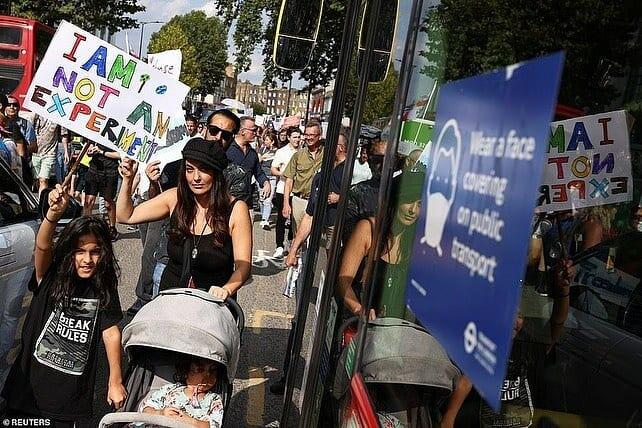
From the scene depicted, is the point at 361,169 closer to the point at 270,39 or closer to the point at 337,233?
the point at 337,233

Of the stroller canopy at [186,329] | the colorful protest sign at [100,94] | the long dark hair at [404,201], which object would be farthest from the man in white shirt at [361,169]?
the colorful protest sign at [100,94]

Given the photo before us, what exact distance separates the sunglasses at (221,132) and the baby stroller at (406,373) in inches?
186

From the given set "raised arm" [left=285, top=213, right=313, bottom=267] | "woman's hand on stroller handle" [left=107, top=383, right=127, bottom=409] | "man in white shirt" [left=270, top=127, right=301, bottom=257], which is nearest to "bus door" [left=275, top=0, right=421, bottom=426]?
"woman's hand on stroller handle" [left=107, top=383, right=127, bottom=409]

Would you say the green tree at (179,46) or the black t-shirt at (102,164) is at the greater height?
the green tree at (179,46)

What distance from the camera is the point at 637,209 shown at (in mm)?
1249

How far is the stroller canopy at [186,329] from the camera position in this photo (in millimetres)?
3523

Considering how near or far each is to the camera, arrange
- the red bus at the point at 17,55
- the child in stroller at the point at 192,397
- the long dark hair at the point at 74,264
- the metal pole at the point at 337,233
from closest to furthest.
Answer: the metal pole at the point at 337,233 → the child in stroller at the point at 192,397 → the long dark hair at the point at 74,264 → the red bus at the point at 17,55

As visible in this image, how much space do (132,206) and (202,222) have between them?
1.30ft

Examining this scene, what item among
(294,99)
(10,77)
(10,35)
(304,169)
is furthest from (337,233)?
(10,35)

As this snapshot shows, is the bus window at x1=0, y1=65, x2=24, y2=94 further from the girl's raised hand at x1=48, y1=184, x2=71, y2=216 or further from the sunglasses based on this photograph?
the girl's raised hand at x1=48, y1=184, x2=71, y2=216

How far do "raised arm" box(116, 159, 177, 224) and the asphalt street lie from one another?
4.07ft

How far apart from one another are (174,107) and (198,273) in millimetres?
1994

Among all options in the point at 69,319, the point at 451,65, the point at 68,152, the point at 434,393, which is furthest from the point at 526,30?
the point at 68,152

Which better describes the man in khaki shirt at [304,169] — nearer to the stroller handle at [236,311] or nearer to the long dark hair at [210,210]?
the long dark hair at [210,210]
